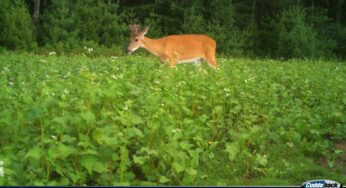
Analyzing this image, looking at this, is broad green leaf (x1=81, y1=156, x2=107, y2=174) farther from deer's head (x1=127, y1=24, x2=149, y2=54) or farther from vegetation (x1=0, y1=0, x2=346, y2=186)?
deer's head (x1=127, y1=24, x2=149, y2=54)

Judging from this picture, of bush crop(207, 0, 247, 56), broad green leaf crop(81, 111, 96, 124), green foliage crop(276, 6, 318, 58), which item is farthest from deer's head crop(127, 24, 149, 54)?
green foliage crop(276, 6, 318, 58)

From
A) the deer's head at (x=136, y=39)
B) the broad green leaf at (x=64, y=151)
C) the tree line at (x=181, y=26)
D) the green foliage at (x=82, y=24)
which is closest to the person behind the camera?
the broad green leaf at (x=64, y=151)

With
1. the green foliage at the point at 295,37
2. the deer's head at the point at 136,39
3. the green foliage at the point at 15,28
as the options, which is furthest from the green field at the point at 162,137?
the green foliage at the point at 295,37

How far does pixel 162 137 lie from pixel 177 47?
818 cm

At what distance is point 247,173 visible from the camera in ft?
16.9

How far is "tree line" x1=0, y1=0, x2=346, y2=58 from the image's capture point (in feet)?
75.5

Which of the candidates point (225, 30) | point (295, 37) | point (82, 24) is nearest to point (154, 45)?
point (82, 24)

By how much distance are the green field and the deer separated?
5.40m

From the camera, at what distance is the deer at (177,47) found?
13016mm

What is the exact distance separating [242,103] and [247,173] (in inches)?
84.4

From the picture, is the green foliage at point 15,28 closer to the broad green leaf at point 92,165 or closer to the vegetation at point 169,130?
the vegetation at point 169,130

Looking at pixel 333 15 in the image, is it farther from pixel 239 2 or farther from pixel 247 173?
pixel 247 173

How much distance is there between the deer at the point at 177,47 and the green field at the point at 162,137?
5.40 metres

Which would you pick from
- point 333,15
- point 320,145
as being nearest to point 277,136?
point 320,145
